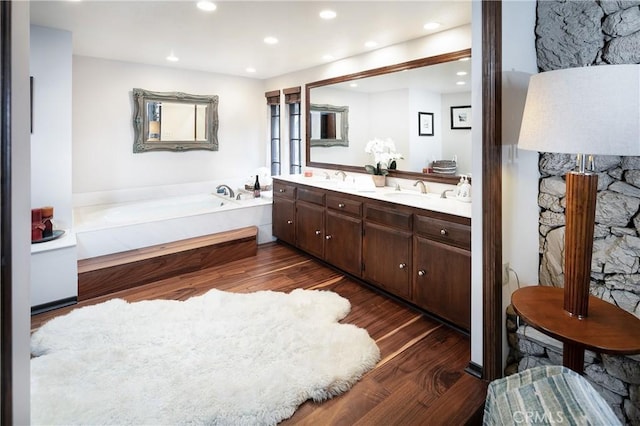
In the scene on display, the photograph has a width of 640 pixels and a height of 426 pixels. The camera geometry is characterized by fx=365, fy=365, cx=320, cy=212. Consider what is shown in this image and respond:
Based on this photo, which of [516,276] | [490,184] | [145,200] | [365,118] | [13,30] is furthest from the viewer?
[145,200]

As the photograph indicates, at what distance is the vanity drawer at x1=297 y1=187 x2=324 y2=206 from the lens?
3.87 meters

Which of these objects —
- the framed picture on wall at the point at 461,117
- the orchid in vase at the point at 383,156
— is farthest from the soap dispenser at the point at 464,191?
the orchid in vase at the point at 383,156

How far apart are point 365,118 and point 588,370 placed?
120 inches

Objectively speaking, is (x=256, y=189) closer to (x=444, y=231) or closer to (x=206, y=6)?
(x=206, y=6)

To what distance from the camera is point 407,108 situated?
11.8ft

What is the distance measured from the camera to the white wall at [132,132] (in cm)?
444

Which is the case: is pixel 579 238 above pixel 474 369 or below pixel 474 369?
above

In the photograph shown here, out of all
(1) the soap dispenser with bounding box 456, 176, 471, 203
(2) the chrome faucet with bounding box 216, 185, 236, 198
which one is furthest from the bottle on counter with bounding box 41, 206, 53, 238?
(1) the soap dispenser with bounding box 456, 176, 471, 203

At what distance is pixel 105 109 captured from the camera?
14.9 feet

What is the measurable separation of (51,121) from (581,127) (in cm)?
395

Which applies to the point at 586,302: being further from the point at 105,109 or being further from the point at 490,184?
the point at 105,109

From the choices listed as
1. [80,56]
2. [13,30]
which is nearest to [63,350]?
[13,30]

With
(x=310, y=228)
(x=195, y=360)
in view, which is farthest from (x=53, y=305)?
(x=310, y=228)

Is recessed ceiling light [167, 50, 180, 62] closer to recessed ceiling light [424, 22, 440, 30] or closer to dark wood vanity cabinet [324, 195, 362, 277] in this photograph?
dark wood vanity cabinet [324, 195, 362, 277]
